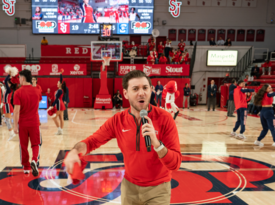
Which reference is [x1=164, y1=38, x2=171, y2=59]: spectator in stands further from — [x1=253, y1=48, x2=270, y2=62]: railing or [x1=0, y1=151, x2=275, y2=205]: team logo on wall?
[x1=0, y1=151, x2=275, y2=205]: team logo on wall

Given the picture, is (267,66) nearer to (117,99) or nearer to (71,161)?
(117,99)

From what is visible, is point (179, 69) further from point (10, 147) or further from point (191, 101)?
point (10, 147)

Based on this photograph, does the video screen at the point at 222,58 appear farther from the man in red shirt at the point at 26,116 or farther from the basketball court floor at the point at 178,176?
the man in red shirt at the point at 26,116

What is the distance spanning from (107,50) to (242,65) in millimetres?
12918

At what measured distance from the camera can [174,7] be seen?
23688mm

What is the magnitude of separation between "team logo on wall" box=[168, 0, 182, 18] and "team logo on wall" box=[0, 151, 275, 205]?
2070 cm

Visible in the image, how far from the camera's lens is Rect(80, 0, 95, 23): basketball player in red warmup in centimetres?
2178

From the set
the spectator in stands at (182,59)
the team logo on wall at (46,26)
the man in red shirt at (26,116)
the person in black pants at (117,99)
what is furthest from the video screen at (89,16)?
the man in red shirt at (26,116)

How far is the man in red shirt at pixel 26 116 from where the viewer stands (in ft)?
14.7

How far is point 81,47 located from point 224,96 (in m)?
12.8

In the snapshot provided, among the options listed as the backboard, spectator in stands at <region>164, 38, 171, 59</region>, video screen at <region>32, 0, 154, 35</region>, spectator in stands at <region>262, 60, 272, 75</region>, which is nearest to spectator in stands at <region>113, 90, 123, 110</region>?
the backboard

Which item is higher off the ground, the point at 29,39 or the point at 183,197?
the point at 29,39

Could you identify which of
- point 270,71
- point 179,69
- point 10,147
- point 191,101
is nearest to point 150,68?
point 179,69

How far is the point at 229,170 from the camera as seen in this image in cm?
538
